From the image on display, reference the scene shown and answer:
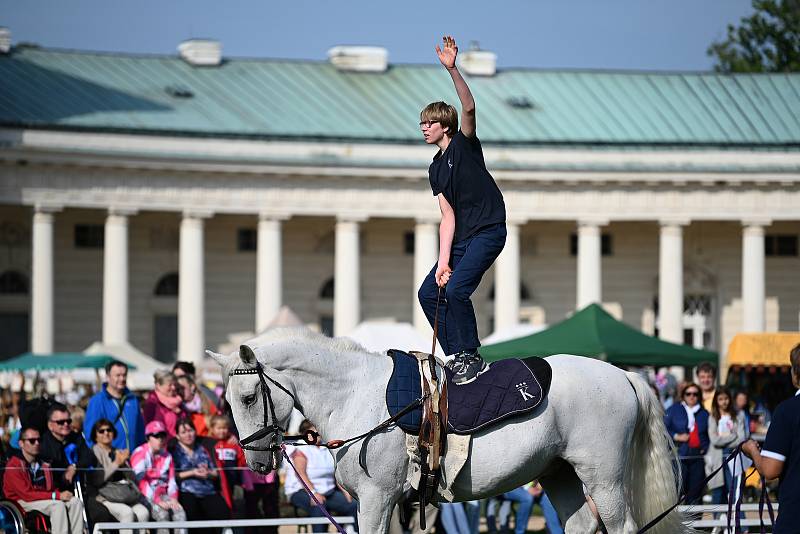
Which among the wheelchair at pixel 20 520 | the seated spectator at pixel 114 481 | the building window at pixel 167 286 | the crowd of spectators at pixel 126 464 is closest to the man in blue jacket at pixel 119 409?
the crowd of spectators at pixel 126 464

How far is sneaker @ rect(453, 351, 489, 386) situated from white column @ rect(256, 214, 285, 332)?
51.6 metres

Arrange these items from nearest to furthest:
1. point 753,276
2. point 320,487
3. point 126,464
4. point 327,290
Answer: point 126,464, point 320,487, point 753,276, point 327,290

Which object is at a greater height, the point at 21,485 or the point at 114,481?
the point at 21,485

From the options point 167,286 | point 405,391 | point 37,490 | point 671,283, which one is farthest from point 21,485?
point 671,283

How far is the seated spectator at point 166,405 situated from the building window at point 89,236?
47.6 metres

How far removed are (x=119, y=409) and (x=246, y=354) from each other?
922 centimetres

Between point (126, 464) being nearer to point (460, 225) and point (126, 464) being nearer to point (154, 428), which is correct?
point (154, 428)

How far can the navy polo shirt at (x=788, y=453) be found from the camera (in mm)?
10711

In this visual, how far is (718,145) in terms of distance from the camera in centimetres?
6662

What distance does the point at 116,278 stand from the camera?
61.7 meters

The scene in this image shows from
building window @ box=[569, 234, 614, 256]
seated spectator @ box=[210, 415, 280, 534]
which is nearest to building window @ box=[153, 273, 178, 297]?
building window @ box=[569, 234, 614, 256]

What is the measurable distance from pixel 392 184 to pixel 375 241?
20.2 feet

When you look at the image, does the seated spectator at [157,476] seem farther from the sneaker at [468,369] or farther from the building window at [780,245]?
the building window at [780,245]

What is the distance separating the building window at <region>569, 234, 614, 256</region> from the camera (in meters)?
71.9
